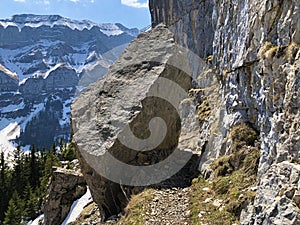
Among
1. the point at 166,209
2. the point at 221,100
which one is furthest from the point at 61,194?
the point at 221,100

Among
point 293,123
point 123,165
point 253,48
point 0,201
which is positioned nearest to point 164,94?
point 123,165

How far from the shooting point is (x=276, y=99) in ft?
41.9

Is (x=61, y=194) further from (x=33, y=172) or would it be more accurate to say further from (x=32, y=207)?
(x=33, y=172)

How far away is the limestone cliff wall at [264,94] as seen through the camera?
430 inches

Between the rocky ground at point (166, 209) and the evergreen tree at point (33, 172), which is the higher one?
the rocky ground at point (166, 209)

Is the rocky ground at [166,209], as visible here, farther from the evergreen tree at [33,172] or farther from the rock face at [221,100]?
the evergreen tree at [33,172]

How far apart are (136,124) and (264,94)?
9.82 meters

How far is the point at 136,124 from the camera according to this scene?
21984 millimetres

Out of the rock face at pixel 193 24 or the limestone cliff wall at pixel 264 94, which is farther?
the rock face at pixel 193 24

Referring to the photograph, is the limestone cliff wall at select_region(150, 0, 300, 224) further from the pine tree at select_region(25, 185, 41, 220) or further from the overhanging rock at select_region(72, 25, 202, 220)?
the pine tree at select_region(25, 185, 41, 220)

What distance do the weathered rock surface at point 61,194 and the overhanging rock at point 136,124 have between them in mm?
9297

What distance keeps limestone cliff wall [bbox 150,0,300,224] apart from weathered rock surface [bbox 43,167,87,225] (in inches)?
634

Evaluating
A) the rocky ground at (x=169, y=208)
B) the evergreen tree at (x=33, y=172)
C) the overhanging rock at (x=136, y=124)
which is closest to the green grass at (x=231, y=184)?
the rocky ground at (x=169, y=208)

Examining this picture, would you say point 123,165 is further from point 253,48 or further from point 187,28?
point 187,28
